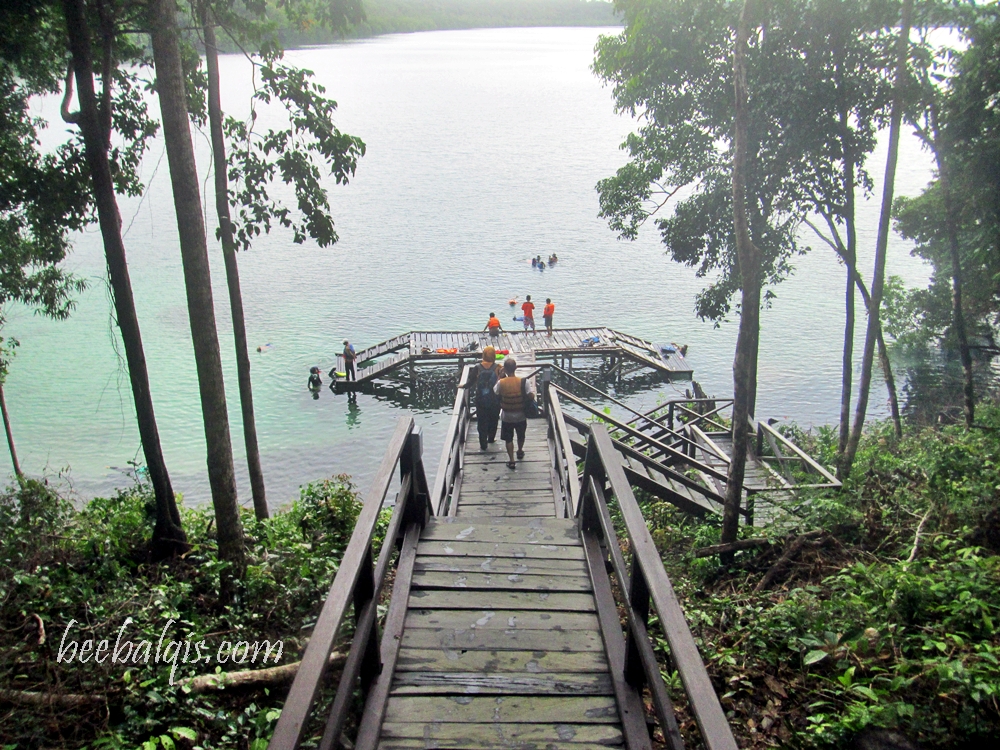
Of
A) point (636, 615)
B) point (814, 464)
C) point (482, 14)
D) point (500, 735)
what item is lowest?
point (814, 464)

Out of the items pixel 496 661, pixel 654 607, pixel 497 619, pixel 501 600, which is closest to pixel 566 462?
pixel 501 600

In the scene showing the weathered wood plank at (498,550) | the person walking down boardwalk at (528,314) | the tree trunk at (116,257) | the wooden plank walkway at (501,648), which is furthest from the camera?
the person walking down boardwalk at (528,314)

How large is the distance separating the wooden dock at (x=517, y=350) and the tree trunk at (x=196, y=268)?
72.6ft

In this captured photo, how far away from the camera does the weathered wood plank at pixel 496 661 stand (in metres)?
3.71

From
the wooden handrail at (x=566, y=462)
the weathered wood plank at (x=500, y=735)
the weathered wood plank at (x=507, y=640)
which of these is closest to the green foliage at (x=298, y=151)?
the wooden handrail at (x=566, y=462)

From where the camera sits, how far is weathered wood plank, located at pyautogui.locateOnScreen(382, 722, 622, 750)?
3.21 m

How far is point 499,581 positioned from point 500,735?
142 cm

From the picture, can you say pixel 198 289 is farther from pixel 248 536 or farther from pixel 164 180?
pixel 164 180

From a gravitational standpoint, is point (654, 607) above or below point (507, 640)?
above

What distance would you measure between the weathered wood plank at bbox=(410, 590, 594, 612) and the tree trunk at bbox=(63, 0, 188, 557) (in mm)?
5526

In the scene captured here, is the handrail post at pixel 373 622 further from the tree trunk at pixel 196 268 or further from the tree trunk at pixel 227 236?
the tree trunk at pixel 227 236

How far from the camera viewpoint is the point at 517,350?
104ft

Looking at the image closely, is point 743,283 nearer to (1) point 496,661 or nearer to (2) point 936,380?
(1) point 496,661

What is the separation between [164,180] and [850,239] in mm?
56886
